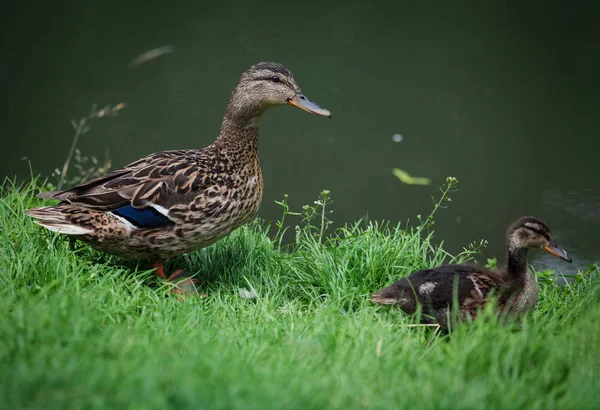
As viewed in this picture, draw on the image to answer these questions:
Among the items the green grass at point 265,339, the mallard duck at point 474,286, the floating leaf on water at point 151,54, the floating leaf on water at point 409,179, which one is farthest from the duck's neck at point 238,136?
the floating leaf on water at point 151,54

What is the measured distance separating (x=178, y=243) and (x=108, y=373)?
1659 millimetres

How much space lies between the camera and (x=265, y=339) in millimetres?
3438

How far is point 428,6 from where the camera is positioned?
34.1 ft

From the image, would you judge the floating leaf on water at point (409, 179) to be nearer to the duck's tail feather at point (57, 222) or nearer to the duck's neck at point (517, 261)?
the duck's neck at point (517, 261)

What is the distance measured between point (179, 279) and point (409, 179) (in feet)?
9.99

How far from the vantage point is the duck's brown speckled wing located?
4.23 metres

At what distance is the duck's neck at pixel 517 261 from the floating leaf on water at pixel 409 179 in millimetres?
2626

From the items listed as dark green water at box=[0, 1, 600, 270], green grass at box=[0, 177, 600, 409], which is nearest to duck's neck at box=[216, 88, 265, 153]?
green grass at box=[0, 177, 600, 409]

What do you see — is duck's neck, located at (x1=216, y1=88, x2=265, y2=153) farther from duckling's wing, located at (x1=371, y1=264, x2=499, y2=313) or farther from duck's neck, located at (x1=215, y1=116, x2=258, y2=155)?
duckling's wing, located at (x1=371, y1=264, x2=499, y2=313)

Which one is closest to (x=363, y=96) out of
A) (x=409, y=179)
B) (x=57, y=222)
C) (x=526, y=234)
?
(x=409, y=179)

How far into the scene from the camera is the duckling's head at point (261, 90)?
181 inches

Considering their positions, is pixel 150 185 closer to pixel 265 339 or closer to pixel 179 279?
pixel 179 279

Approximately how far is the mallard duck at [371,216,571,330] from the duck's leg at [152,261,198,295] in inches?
41.2

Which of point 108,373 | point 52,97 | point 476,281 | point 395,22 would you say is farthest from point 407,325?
point 395,22
